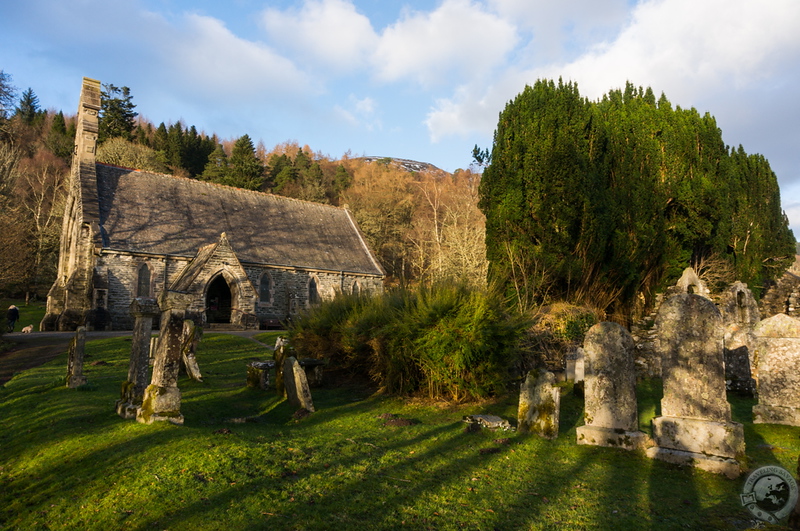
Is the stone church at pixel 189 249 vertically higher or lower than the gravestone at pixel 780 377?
higher

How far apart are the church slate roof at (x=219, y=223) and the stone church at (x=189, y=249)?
0.22 feet

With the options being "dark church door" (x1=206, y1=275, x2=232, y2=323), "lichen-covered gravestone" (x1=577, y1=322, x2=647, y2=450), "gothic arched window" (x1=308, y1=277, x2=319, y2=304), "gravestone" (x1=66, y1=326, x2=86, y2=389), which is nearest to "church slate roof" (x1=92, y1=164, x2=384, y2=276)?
"gothic arched window" (x1=308, y1=277, x2=319, y2=304)

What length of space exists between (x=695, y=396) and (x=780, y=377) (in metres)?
3.66

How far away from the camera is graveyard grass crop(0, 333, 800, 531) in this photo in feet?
14.0

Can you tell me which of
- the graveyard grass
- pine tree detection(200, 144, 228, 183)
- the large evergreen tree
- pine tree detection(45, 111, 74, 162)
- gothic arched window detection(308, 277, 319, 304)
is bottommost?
the graveyard grass

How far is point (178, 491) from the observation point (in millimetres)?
4543

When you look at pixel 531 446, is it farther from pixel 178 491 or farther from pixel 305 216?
pixel 305 216

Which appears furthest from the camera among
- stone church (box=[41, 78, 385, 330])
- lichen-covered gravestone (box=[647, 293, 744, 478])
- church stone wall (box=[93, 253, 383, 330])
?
stone church (box=[41, 78, 385, 330])

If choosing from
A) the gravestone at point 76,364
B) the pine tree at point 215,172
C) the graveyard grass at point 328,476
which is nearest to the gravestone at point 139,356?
the graveyard grass at point 328,476

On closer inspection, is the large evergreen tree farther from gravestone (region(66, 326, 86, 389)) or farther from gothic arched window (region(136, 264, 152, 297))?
gothic arched window (region(136, 264, 152, 297))

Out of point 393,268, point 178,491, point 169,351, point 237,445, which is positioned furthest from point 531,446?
point 393,268

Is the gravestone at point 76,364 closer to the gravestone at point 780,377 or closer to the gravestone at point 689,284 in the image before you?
the gravestone at point 780,377

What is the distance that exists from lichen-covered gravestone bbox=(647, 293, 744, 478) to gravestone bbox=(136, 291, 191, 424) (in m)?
6.74

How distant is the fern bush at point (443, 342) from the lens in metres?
9.48
